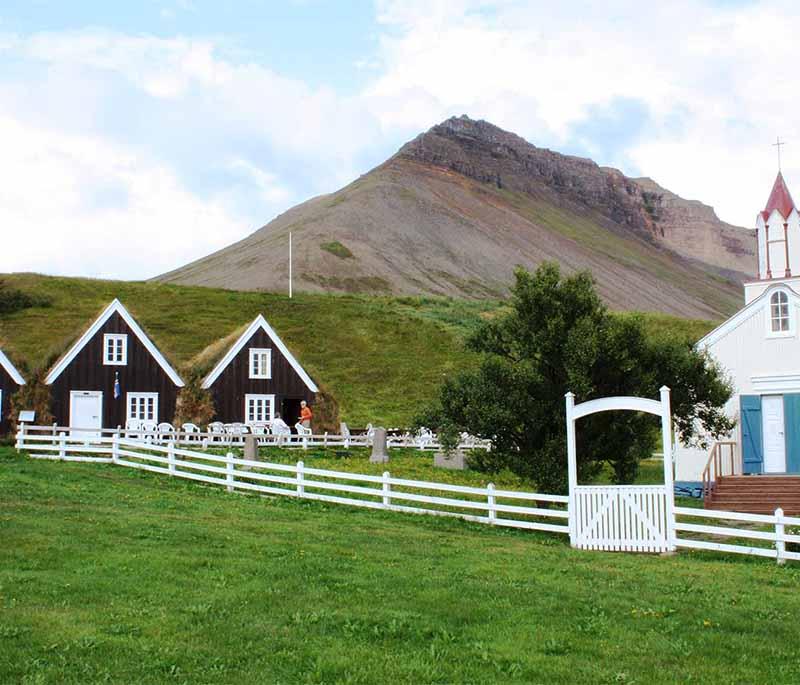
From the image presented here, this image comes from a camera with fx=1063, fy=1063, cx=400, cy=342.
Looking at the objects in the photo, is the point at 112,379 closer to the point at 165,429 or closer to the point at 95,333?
the point at 95,333

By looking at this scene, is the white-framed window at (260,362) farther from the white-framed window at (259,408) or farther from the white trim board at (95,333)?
the white trim board at (95,333)

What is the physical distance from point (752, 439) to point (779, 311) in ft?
11.7

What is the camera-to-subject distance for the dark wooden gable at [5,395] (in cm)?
3650

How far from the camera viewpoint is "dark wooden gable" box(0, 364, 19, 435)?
36.5 meters

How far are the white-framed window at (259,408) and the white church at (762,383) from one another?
1689cm

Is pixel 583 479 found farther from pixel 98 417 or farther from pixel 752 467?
pixel 98 417

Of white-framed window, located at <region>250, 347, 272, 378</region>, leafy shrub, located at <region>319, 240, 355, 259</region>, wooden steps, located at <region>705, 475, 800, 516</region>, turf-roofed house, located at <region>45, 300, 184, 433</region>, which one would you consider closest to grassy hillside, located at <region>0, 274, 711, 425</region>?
white-framed window, located at <region>250, 347, 272, 378</region>

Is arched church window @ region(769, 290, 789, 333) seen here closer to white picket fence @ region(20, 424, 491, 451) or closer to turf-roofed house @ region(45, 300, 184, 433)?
white picket fence @ region(20, 424, 491, 451)

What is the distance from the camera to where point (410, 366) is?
224 ft

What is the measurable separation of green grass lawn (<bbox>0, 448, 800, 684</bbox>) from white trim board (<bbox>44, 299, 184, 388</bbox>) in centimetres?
2015

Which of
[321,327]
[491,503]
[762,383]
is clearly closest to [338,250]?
[321,327]

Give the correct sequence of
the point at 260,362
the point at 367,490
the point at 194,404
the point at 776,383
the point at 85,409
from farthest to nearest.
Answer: the point at 260,362, the point at 194,404, the point at 85,409, the point at 776,383, the point at 367,490

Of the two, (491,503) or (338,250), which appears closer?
(491,503)

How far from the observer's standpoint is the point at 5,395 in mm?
36844
